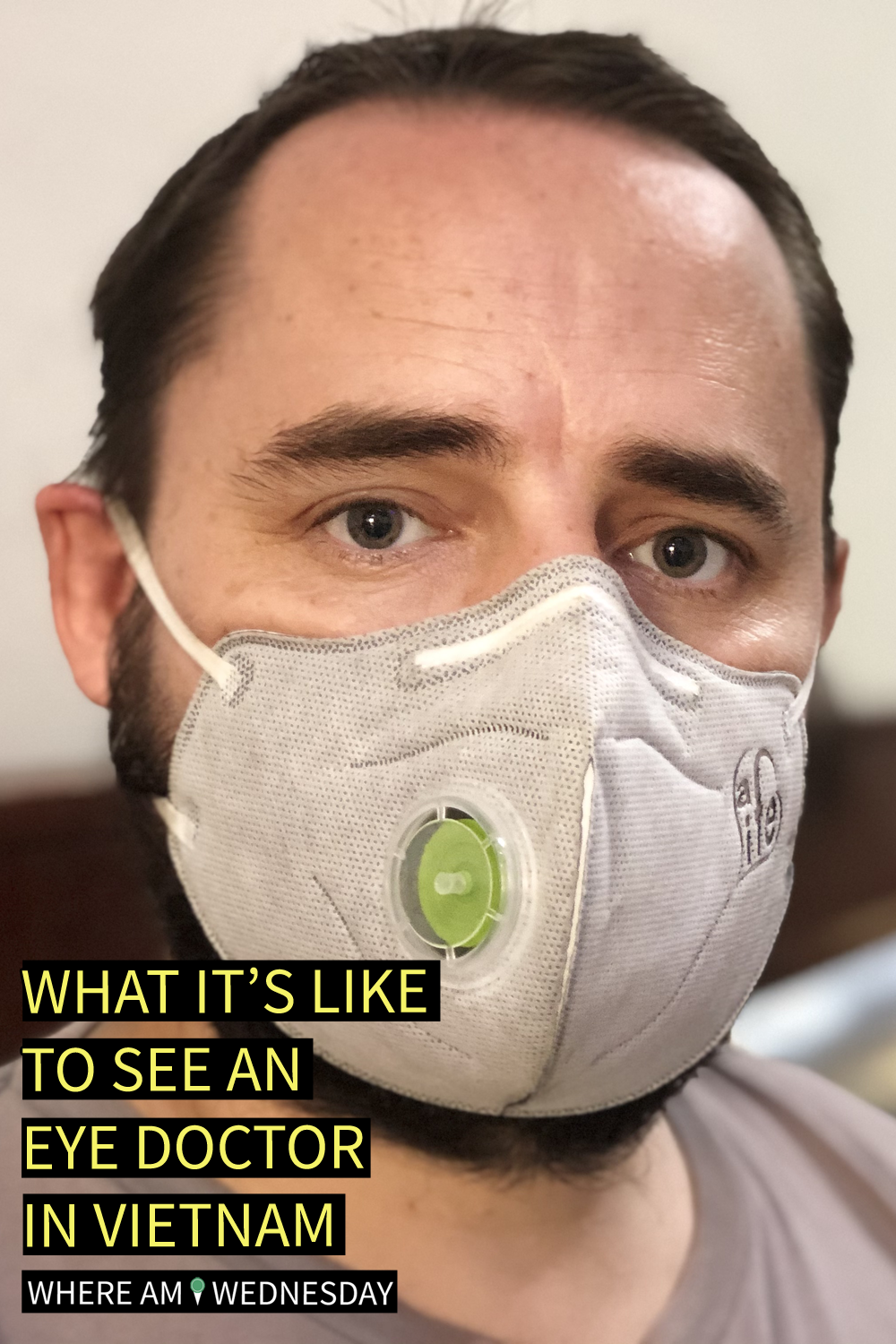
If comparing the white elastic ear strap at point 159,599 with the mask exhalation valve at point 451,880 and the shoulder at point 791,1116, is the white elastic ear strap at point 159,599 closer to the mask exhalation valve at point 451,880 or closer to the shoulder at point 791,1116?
the mask exhalation valve at point 451,880

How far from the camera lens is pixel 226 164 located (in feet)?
2.44

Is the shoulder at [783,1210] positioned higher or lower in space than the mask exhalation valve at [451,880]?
lower

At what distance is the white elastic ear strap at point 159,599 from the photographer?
2.27 feet

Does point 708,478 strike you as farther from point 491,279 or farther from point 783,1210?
point 783,1210

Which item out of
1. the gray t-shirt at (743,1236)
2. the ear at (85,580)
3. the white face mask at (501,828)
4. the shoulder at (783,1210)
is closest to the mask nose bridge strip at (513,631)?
the white face mask at (501,828)

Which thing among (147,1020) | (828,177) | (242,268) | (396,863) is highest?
(828,177)

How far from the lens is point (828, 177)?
0.91m

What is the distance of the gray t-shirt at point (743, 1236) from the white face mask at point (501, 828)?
0.45ft

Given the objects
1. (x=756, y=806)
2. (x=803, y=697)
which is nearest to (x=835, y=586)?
(x=803, y=697)

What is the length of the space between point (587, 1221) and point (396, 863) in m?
0.31

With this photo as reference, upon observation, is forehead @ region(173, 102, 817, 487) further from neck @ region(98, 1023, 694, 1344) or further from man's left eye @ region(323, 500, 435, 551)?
neck @ region(98, 1023, 694, 1344)

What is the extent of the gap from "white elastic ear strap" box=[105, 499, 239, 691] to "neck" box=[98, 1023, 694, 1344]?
22 centimetres

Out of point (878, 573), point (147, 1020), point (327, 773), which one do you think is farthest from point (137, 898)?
point (878, 573)

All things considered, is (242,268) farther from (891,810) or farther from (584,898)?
(891,810)
